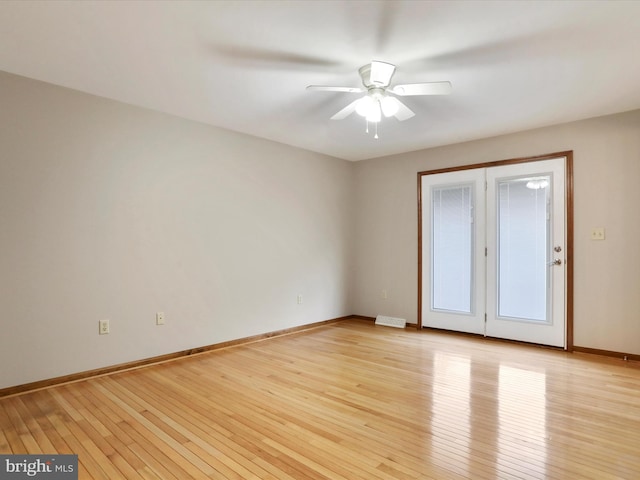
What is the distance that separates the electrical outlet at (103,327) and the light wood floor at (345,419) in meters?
0.39

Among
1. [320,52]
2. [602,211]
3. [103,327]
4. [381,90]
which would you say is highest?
[320,52]

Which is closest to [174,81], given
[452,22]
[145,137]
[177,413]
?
[145,137]

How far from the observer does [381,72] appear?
256 cm

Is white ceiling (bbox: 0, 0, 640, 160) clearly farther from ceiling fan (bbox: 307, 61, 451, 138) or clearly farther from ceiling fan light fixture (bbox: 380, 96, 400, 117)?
ceiling fan light fixture (bbox: 380, 96, 400, 117)

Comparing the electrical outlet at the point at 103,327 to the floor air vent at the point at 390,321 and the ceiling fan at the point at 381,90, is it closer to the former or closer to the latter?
the ceiling fan at the point at 381,90

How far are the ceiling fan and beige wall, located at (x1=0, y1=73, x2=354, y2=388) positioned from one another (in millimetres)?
1805

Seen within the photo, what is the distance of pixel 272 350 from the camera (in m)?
4.02

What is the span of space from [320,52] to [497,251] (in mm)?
3192

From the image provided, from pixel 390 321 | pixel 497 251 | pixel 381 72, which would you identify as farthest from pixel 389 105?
pixel 390 321

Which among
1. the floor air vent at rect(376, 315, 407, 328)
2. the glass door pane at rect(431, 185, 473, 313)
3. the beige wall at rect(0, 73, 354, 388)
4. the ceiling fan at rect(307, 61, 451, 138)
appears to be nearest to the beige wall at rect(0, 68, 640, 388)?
the beige wall at rect(0, 73, 354, 388)

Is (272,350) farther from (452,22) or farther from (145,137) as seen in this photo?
(452,22)

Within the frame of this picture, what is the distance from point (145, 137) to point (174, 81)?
32.1 inches

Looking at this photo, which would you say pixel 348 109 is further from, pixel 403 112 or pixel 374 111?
pixel 403 112

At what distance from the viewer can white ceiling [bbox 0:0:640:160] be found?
2.07 metres
